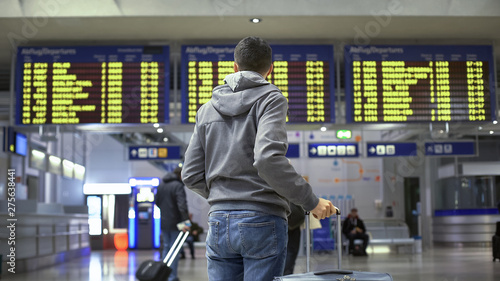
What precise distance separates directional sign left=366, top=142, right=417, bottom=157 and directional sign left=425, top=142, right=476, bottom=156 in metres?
0.29

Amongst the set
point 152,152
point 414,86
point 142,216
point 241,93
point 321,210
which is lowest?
point 142,216

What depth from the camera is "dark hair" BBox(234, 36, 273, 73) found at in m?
2.23

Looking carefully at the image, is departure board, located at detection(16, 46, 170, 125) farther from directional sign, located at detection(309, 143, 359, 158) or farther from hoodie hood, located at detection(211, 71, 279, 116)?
hoodie hood, located at detection(211, 71, 279, 116)

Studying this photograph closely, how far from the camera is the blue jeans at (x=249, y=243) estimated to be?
79.8 inches

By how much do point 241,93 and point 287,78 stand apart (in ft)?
19.1

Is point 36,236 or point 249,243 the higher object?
point 249,243

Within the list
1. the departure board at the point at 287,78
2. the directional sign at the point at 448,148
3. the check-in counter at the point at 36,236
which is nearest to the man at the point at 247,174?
the departure board at the point at 287,78

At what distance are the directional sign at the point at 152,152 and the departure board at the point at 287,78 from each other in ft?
11.4

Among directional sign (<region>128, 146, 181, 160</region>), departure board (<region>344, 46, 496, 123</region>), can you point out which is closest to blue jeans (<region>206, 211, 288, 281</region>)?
departure board (<region>344, 46, 496, 123</region>)

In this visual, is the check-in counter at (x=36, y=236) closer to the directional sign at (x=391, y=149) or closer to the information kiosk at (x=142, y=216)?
the information kiosk at (x=142, y=216)

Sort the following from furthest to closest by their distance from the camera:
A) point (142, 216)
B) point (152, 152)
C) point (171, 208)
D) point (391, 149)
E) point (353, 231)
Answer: point (142, 216), point (353, 231), point (391, 149), point (152, 152), point (171, 208)

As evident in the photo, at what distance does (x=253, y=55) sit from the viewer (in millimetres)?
2230

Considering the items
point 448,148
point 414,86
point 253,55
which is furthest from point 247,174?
point 448,148

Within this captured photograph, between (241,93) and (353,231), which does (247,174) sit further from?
(353,231)
